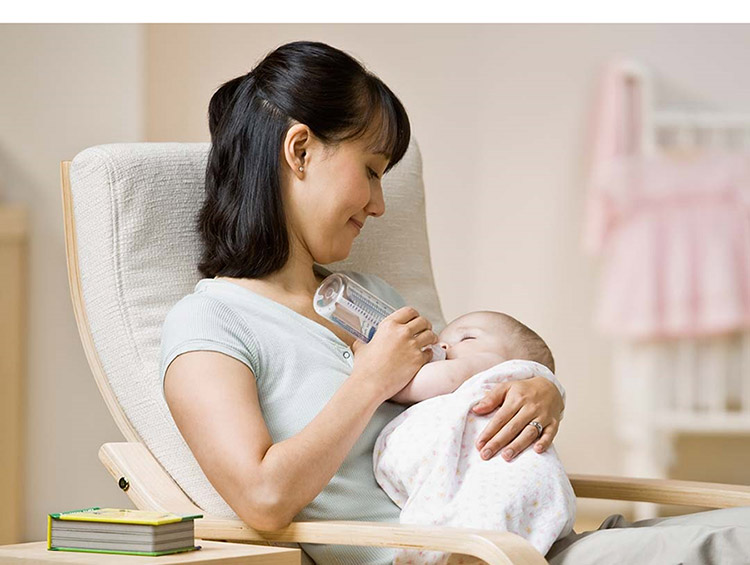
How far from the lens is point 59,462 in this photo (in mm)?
2879

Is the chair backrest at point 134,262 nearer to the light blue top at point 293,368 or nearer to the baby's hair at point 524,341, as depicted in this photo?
the light blue top at point 293,368

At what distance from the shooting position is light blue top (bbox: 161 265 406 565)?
1.26 meters

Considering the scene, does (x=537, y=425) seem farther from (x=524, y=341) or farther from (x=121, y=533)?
(x=121, y=533)

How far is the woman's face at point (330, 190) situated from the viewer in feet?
4.53

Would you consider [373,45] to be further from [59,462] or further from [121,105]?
[59,462]

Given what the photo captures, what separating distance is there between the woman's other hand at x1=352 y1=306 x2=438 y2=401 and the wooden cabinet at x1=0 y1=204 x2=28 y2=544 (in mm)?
1752

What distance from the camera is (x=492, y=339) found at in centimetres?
140

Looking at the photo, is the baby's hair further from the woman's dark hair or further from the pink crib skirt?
the pink crib skirt

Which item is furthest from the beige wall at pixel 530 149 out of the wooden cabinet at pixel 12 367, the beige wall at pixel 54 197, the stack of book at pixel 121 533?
the stack of book at pixel 121 533

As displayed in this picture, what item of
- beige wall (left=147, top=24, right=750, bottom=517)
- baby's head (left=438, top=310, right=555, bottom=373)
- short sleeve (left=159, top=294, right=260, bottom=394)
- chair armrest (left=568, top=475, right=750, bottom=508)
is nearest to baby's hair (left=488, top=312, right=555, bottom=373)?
baby's head (left=438, top=310, right=555, bottom=373)

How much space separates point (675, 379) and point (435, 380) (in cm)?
219

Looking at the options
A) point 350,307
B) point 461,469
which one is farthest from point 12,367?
point 461,469

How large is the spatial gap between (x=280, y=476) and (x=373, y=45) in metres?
2.72
